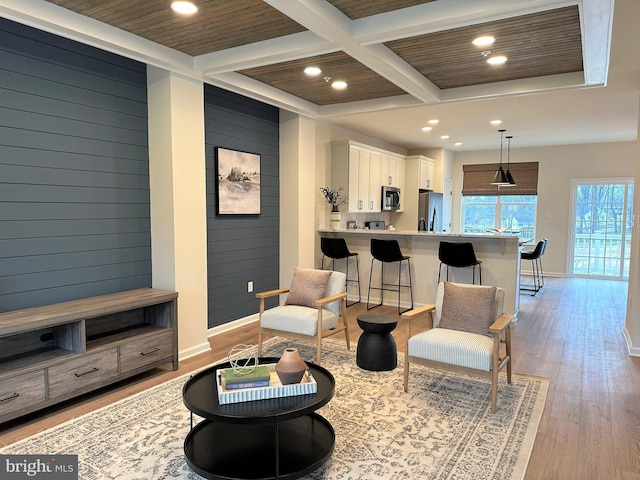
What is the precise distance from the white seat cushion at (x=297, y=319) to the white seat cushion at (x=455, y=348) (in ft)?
2.87

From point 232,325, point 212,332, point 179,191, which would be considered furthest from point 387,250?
point 179,191

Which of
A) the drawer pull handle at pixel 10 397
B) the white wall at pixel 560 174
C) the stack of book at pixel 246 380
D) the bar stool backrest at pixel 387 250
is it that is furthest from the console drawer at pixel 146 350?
the white wall at pixel 560 174

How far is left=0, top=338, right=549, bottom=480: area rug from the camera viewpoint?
2.25 metres

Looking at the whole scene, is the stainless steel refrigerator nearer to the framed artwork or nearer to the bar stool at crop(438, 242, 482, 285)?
the bar stool at crop(438, 242, 482, 285)

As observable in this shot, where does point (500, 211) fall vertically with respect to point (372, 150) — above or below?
below

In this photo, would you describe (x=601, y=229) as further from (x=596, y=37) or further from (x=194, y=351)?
(x=194, y=351)

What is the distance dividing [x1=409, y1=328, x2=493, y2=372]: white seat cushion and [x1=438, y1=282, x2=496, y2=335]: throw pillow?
99mm

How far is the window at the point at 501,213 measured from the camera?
9094mm

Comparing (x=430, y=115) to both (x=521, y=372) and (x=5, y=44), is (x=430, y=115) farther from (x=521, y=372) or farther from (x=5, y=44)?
(x=5, y=44)

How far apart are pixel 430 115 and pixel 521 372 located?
3513mm

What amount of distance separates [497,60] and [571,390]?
2707 millimetres

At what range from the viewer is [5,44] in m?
2.86

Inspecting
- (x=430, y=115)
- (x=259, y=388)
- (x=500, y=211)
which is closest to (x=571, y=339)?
(x=430, y=115)

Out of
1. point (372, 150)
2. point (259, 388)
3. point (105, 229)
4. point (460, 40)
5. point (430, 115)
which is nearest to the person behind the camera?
point (259, 388)
